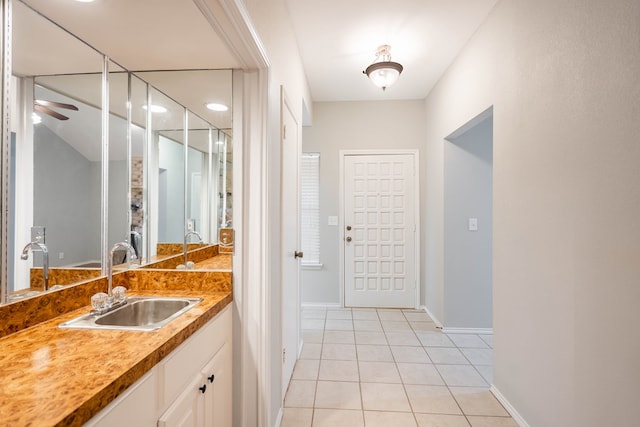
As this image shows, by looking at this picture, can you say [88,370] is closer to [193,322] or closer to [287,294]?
[193,322]

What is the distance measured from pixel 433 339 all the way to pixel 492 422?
47.1 inches

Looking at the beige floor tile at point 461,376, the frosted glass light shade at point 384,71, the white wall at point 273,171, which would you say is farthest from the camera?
the frosted glass light shade at point 384,71

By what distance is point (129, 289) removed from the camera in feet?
5.40

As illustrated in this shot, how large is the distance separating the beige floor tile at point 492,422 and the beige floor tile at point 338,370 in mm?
783

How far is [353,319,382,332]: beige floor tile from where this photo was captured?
132 inches

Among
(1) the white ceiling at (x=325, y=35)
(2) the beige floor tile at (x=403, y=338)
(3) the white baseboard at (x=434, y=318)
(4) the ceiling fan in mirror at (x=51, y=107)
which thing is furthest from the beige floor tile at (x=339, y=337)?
(4) the ceiling fan in mirror at (x=51, y=107)

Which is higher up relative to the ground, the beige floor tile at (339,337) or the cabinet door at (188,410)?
the cabinet door at (188,410)

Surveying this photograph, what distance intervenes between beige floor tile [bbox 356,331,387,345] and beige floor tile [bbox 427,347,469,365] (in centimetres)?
42

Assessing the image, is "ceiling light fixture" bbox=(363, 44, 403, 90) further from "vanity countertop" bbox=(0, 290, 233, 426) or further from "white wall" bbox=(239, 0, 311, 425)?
"vanity countertop" bbox=(0, 290, 233, 426)

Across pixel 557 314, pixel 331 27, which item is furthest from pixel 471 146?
pixel 557 314

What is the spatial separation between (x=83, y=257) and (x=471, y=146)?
326cm

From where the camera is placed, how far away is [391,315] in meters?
3.78

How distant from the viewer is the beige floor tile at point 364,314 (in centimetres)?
368

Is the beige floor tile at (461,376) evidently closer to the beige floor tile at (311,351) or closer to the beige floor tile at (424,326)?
the beige floor tile at (424,326)
